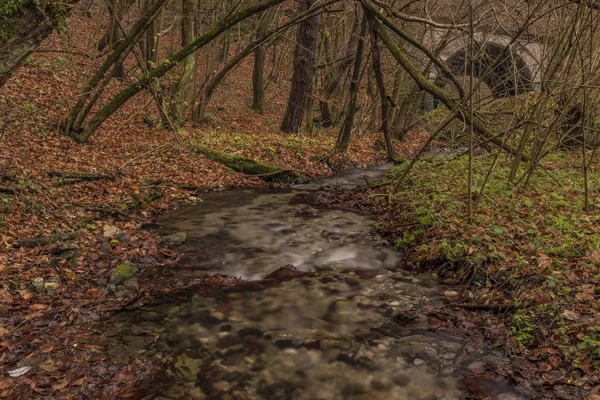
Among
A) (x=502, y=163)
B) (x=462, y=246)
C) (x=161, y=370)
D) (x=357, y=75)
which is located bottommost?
(x=161, y=370)

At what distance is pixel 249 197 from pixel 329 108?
34.7 ft

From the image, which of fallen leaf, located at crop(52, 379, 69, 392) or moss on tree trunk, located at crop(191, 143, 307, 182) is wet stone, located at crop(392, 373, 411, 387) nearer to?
fallen leaf, located at crop(52, 379, 69, 392)

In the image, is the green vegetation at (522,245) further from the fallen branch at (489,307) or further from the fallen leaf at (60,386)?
the fallen leaf at (60,386)

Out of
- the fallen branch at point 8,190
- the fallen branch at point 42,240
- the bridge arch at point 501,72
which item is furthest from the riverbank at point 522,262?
the fallen branch at point 8,190

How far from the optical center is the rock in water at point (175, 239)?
8.01m

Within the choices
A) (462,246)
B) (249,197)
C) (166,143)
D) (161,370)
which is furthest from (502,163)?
(161,370)

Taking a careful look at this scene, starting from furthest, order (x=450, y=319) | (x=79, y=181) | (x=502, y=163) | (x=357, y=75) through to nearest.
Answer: (x=357, y=75) → (x=502, y=163) → (x=79, y=181) → (x=450, y=319)

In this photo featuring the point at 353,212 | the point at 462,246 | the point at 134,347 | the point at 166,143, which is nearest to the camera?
the point at 134,347

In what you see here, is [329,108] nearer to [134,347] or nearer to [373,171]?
[373,171]

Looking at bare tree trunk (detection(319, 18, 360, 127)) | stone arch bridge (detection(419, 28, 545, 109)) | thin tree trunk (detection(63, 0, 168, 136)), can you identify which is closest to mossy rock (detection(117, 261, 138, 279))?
stone arch bridge (detection(419, 28, 545, 109))

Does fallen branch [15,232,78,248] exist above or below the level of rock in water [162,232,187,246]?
above

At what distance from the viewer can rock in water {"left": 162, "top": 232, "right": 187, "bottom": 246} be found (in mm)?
8008

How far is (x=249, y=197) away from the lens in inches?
453

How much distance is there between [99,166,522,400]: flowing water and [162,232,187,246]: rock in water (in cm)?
13
